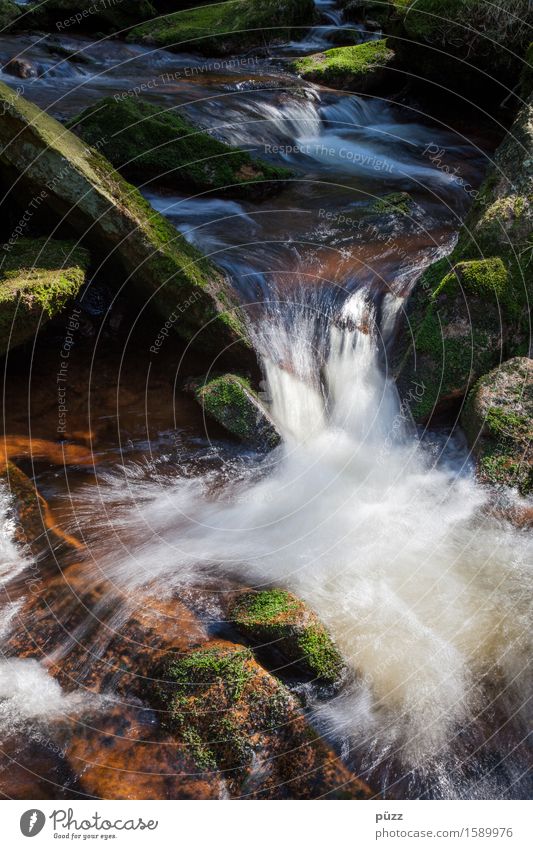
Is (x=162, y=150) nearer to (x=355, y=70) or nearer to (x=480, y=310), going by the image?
(x=480, y=310)

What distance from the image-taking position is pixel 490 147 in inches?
540

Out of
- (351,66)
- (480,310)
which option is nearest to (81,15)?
(351,66)

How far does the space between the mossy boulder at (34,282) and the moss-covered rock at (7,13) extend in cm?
1447

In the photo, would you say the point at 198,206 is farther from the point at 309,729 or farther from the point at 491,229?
the point at 309,729

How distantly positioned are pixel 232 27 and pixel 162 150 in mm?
11324

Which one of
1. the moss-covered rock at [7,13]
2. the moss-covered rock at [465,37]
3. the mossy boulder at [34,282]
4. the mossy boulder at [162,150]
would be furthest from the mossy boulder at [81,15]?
the mossy boulder at [34,282]

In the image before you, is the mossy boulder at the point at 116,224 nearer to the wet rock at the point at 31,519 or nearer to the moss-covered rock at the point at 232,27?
the wet rock at the point at 31,519

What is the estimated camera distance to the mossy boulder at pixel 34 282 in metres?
6.72

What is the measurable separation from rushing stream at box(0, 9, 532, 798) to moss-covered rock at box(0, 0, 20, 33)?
1228 centimetres

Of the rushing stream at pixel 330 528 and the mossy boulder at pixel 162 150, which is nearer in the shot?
the rushing stream at pixel 330 528

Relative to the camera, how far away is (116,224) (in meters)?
7.31

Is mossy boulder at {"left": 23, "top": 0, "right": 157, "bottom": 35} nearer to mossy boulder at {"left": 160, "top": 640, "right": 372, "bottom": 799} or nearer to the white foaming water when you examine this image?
the white foaming water

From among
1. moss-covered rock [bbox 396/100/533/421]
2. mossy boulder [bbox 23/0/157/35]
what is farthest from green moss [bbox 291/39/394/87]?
moss-covered rock [bbox 396/100/533/421]
